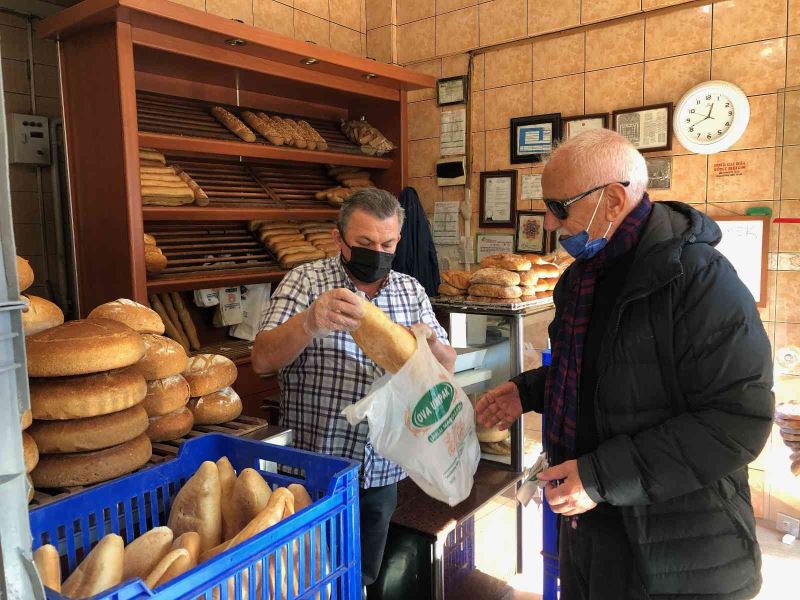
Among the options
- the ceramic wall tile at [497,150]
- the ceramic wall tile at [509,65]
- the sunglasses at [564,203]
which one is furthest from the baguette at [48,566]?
the ceramic wall tile at [509,65]

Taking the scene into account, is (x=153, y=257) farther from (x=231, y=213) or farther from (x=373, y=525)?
(x=373, y=525)

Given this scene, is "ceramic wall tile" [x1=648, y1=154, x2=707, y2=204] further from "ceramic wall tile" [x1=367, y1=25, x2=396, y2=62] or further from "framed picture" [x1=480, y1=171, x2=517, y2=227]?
"ceramic wall tile" [x1=367, y1=25, x2=396, y2=62]

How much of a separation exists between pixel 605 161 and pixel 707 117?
2504 millimetres

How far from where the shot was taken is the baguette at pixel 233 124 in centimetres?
357

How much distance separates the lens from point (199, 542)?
929 mm

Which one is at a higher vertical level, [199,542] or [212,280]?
[212,280]

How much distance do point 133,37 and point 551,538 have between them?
2723 mm

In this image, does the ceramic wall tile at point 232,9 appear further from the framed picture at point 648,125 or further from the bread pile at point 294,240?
the framed picture at point 648,125

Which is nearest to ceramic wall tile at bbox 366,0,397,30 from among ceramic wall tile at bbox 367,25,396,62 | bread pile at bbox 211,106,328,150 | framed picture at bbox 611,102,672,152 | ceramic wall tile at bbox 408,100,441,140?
ceramic wall tile at bbox 367,25,396,62

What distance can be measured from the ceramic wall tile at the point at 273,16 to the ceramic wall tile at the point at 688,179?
257 centimetres

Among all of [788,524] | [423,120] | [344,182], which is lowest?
[788,524]

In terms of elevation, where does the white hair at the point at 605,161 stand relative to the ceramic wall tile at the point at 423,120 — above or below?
below

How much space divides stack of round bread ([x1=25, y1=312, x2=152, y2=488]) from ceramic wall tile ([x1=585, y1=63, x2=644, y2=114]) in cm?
334

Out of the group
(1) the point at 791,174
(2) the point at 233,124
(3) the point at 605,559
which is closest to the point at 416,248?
(2) the point at 233,124
